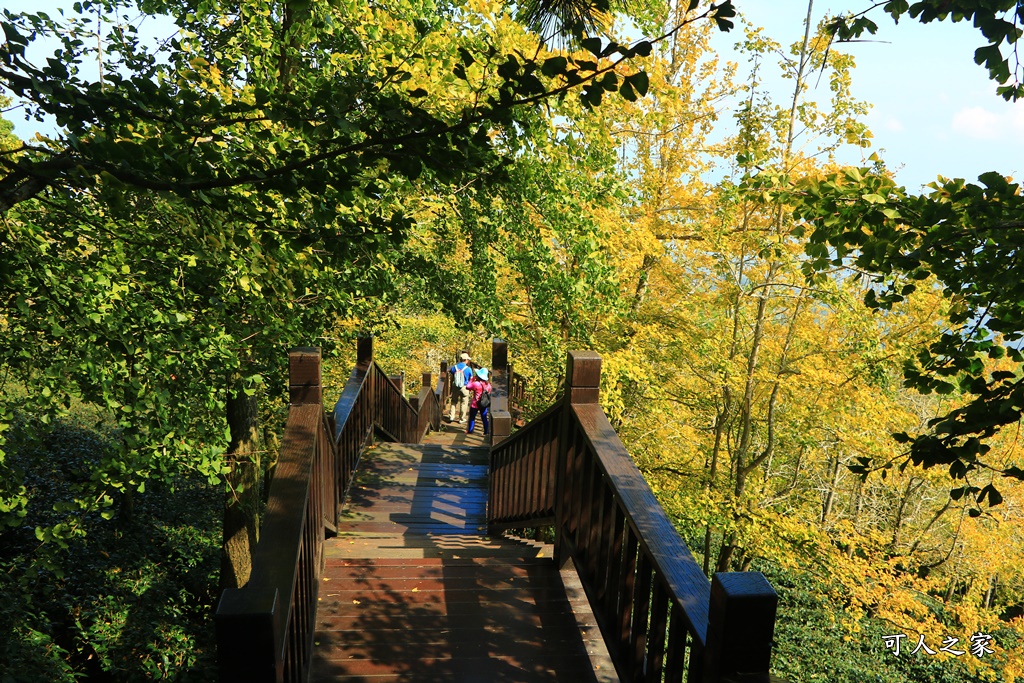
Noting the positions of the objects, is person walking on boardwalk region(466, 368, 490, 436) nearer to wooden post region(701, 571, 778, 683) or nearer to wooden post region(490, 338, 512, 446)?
wooden post region(490, 338, 512, 446)

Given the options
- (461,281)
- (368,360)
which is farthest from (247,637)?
(461,281)

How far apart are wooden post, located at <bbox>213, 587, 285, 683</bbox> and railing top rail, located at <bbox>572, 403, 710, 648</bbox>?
128cm

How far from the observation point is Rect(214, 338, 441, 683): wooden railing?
2.04 meters

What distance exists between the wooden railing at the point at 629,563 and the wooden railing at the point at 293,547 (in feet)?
4.23

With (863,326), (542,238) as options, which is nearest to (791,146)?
(863,326)

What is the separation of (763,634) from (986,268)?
2735mm

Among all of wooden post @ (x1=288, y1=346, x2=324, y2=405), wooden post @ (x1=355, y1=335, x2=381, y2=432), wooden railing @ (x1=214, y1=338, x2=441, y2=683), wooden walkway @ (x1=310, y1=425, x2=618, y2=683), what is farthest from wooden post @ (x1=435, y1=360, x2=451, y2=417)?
wooden post @ (x1=288, y1=346, x2=324, y2=405)

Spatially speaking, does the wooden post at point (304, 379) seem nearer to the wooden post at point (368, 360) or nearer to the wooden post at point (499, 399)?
the wooden post at point (368, 360)

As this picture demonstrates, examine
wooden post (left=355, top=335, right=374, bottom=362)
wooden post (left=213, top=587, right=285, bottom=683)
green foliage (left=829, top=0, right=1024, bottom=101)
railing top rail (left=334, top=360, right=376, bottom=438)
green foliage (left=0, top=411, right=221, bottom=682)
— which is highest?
green foliage (left=829, top=0, right=1024, bottom=101)

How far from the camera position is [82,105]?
300 centimetres

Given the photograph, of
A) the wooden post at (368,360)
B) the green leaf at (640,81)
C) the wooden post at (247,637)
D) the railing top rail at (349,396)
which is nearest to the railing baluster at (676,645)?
the wooden post at (247,637)

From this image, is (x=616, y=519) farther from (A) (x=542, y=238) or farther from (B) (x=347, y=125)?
(A) (x=542, y=238)

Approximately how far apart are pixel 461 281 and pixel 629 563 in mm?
6336

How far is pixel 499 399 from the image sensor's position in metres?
9.16
